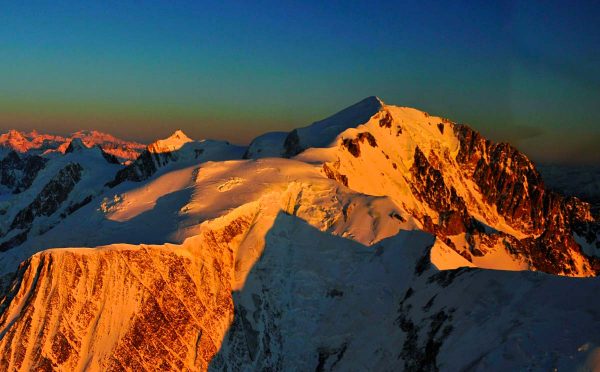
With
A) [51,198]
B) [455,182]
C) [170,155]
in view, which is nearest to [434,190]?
[455,182]

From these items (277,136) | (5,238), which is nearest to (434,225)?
(277,136)

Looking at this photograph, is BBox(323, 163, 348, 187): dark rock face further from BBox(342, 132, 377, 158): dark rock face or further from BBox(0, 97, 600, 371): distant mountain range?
BBox(342, 132, 377, 158): dark rock face

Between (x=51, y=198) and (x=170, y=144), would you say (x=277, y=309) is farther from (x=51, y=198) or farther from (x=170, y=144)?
(x=51, y=198)

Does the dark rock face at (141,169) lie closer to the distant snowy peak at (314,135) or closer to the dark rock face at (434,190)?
the distant snowy peak at (314,135)

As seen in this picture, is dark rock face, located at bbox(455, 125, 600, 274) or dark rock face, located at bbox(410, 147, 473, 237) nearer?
dark rock face, located at bbox(410, 147, 473, 237)

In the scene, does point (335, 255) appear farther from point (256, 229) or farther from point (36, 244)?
point (36, 244)

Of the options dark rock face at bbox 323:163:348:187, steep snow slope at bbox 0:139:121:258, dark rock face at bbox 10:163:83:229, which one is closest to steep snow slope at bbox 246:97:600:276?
dark rock face at bbox 323:163:348:187
